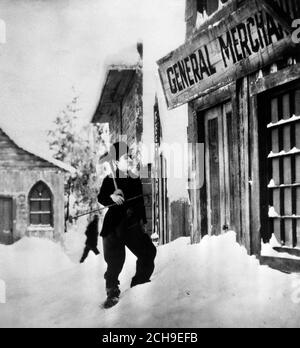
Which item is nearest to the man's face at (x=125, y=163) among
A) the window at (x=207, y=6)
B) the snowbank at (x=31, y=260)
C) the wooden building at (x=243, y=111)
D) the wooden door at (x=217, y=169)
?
the wooden building at (x=243, y=111)

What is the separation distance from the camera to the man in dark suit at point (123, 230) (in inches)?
209

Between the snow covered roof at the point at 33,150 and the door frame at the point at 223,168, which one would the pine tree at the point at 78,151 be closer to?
the snow covered roof at the point at 33,150

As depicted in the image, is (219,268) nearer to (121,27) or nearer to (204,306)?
(204,306)

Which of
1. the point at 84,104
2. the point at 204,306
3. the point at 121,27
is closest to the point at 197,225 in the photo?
the point at 204,306

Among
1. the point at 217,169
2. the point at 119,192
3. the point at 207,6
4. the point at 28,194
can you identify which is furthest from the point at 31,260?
the point at 207,6

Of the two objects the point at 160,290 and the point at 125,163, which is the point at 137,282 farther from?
the point at 125,163

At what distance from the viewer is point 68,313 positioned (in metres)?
5.27

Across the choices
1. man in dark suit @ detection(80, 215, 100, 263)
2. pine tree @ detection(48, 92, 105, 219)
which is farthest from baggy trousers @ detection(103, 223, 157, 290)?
pine tree @ detection(48, 92, 105, 219)

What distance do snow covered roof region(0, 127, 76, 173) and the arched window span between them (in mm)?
306

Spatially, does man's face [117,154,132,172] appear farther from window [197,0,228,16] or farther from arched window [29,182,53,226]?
window [197,0,228,16]

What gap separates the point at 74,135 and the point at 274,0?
98.0 inches

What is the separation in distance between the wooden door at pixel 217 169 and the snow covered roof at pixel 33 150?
150 cm

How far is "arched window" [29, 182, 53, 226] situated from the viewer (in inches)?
228

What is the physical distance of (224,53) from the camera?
502 cm
